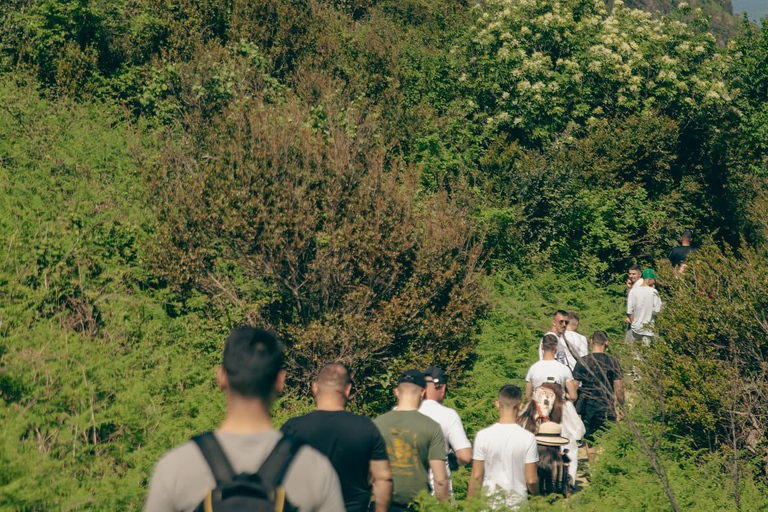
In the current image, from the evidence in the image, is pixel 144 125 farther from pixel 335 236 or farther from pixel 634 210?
pixel 634 210

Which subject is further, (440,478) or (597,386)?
(597,386)

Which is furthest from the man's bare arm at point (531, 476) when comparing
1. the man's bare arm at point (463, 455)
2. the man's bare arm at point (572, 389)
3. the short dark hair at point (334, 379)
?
the man's bare arm at point (572, 389)

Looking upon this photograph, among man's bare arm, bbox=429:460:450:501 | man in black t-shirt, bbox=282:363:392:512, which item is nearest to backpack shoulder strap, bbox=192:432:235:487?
man in black t-shirt, bbox=282:363:392:512

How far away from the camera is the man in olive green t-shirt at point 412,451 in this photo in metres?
6.26

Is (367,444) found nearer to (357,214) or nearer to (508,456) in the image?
(508,456)

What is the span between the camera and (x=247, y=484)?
8.39ft

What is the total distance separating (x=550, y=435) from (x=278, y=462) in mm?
6070

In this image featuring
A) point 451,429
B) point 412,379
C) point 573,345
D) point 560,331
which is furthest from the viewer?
point 573,345

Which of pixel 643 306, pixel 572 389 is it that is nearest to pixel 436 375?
pixel 572 389

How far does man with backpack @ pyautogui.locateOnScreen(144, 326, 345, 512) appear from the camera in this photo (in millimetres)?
2578

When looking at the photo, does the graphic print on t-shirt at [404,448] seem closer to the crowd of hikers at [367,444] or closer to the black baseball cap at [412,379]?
the crowd of hikers at [367,444]

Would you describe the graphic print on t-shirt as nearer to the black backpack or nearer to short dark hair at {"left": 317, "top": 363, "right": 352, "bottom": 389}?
short dark hair at {"left": 317, "top": 363, "right": 352, "bottom": 389}

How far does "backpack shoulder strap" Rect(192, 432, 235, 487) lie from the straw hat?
610 centimetres

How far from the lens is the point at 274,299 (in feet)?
40.7
